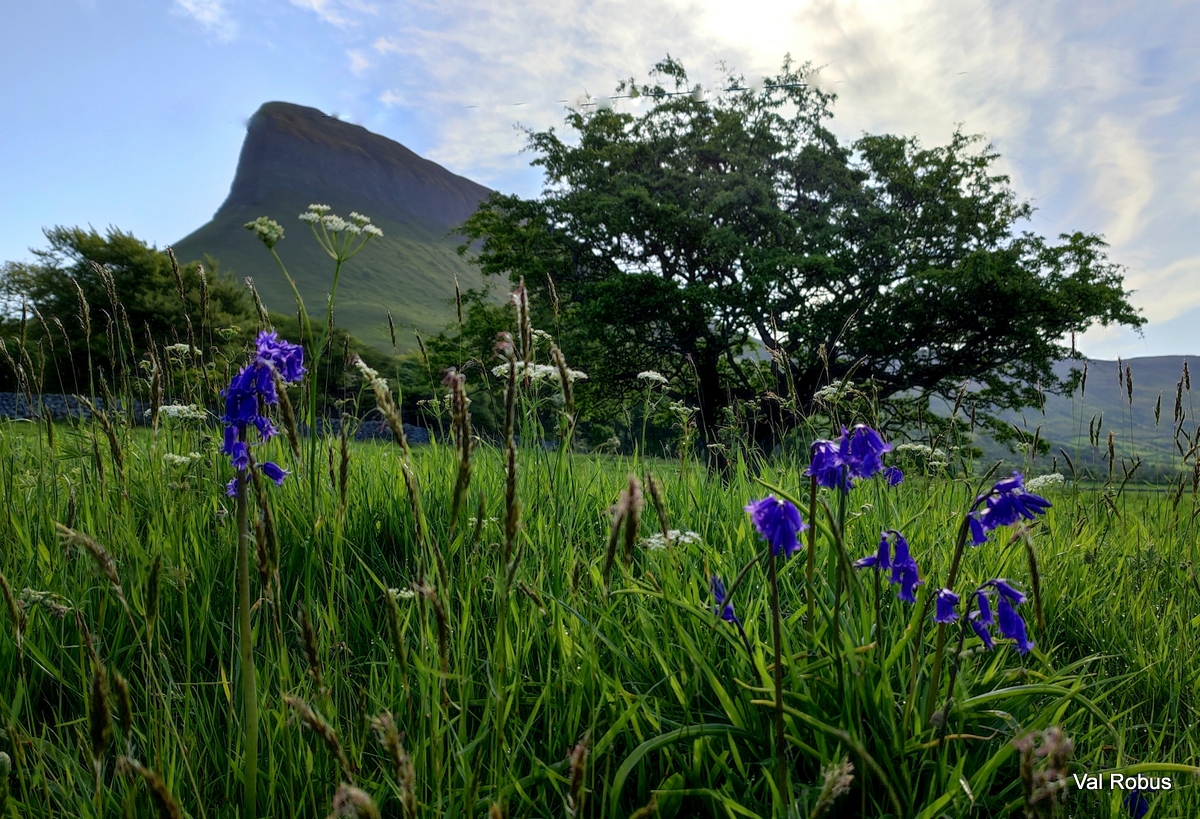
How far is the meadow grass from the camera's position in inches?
63.8

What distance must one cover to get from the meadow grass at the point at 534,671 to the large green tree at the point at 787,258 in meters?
17.9

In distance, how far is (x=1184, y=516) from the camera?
4.98 meters

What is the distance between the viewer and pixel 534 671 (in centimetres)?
241

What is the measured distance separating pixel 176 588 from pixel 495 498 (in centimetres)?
164

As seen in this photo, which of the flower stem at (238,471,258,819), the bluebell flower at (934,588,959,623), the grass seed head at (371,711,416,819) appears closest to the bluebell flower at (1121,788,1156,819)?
the bluebell flower at (934,588,959,623)

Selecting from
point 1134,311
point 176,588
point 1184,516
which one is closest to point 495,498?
point 176,588

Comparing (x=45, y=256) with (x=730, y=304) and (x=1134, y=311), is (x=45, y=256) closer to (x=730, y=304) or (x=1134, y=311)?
(x=730, y=304)

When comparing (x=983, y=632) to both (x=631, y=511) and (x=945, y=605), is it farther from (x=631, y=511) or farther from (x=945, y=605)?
(x=631, y=511)

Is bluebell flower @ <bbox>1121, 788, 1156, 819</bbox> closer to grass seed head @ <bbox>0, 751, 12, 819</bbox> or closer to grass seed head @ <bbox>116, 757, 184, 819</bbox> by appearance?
grass seed head @ <bbox>116, 757, 184, 819</bbox>

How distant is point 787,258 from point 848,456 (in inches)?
787

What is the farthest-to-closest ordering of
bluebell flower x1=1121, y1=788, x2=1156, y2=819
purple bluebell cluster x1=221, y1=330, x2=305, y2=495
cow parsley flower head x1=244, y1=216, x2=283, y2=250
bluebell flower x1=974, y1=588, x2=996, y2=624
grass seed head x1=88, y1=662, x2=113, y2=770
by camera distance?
cow parsley flower head x1=244, y1=216, x2=283, y2=250 < bluebell flower x1=1121, y1=788, x2=1156, y2=819 < bluebell flower x1=974, y1=588, x2=996, y2=624 < purple bluebell cluster x1=221, y1=330, x2=305, y2=495 < grass seed head x1=88, y1=662, x2=113, y2=770

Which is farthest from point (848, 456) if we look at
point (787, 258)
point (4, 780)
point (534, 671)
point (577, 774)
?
point (787, 258)

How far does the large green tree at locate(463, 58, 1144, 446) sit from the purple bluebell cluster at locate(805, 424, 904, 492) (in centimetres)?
1934

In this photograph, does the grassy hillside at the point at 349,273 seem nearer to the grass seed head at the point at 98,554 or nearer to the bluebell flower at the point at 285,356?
the bluebell flower at the point at 285,356
